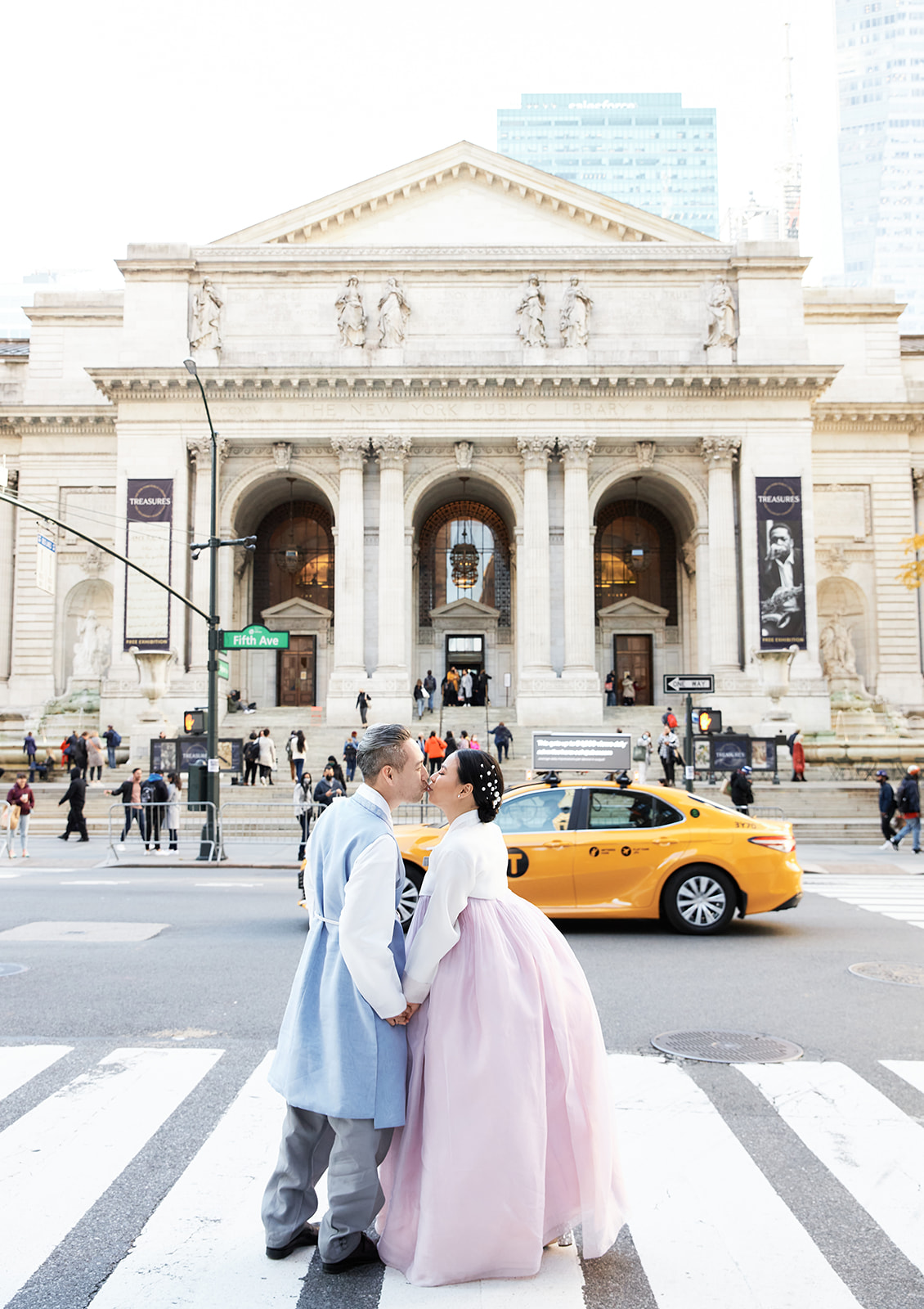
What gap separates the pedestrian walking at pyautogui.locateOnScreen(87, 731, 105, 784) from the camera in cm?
3098

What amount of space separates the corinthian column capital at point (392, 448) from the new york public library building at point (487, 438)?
0.12 metres

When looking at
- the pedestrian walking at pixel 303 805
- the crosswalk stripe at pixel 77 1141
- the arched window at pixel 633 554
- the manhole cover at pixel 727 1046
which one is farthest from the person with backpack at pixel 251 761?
the manhole cover at pixel 727 1046

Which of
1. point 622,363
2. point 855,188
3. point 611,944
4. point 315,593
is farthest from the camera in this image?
point 855,188

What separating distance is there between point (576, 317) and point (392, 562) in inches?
443

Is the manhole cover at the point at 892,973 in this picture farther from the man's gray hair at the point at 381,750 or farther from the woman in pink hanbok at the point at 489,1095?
the man's gray hair at the point at 381,750

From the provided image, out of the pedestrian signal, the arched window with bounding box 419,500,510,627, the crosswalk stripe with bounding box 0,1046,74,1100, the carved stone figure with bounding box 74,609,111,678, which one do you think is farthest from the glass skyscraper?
the crosswalk stripe with bounding box 0,1046,74,1100

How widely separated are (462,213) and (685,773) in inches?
995

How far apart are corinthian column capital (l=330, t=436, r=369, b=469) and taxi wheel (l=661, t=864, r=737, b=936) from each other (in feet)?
98.4

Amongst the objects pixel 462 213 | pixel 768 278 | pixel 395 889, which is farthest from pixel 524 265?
pixel 395 889

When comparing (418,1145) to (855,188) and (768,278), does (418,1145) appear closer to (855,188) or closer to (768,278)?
(768,278)

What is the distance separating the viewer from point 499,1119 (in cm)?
349

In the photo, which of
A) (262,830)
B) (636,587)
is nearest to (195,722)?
(262,830)

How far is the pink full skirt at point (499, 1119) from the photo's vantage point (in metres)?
3.46

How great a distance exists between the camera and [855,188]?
429 ft
